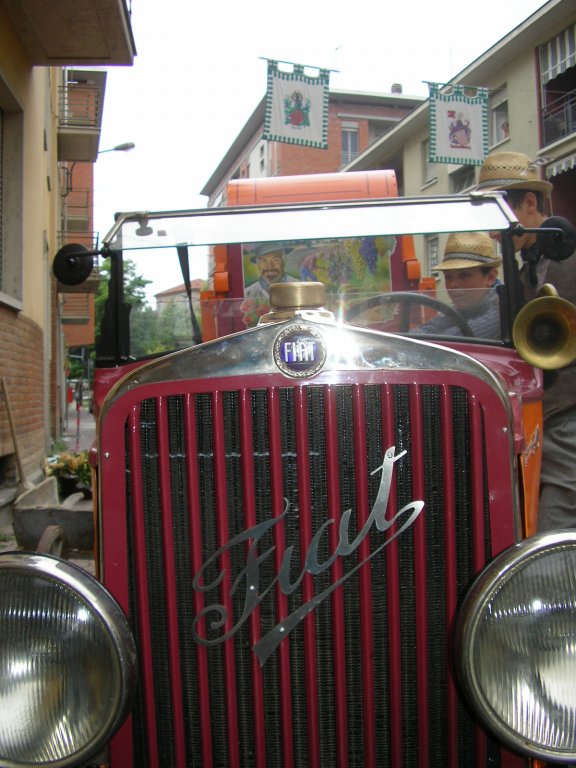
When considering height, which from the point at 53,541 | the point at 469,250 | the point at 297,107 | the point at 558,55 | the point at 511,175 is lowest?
the point at 53,541

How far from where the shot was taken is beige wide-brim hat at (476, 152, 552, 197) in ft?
12.4

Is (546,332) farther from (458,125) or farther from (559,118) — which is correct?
(559,118)

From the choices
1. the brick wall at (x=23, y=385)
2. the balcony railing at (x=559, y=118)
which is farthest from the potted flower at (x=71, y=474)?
the balcony railing at (x=559, y=118)

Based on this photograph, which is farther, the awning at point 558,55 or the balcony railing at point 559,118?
the balcony railing at point 559,118

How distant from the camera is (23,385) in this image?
8.30 m

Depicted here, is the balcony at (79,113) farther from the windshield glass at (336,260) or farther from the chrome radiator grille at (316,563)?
the chrome radiator grille at (316,563)

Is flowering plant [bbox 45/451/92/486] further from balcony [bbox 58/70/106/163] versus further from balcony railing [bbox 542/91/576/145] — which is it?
balcony railing [bbox 542/91/576/145]

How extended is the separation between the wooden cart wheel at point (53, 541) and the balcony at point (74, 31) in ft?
15.9

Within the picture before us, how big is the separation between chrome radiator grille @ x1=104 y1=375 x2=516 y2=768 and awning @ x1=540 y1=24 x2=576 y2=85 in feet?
61.3

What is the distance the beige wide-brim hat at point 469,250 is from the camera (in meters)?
3.14

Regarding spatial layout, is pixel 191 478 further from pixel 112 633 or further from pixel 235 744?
pixel 235 744

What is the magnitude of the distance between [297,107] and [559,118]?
393 inches

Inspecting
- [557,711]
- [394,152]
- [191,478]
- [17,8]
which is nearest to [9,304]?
[17,8]

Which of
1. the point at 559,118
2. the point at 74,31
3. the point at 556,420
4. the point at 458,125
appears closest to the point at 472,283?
the point at 556,420
